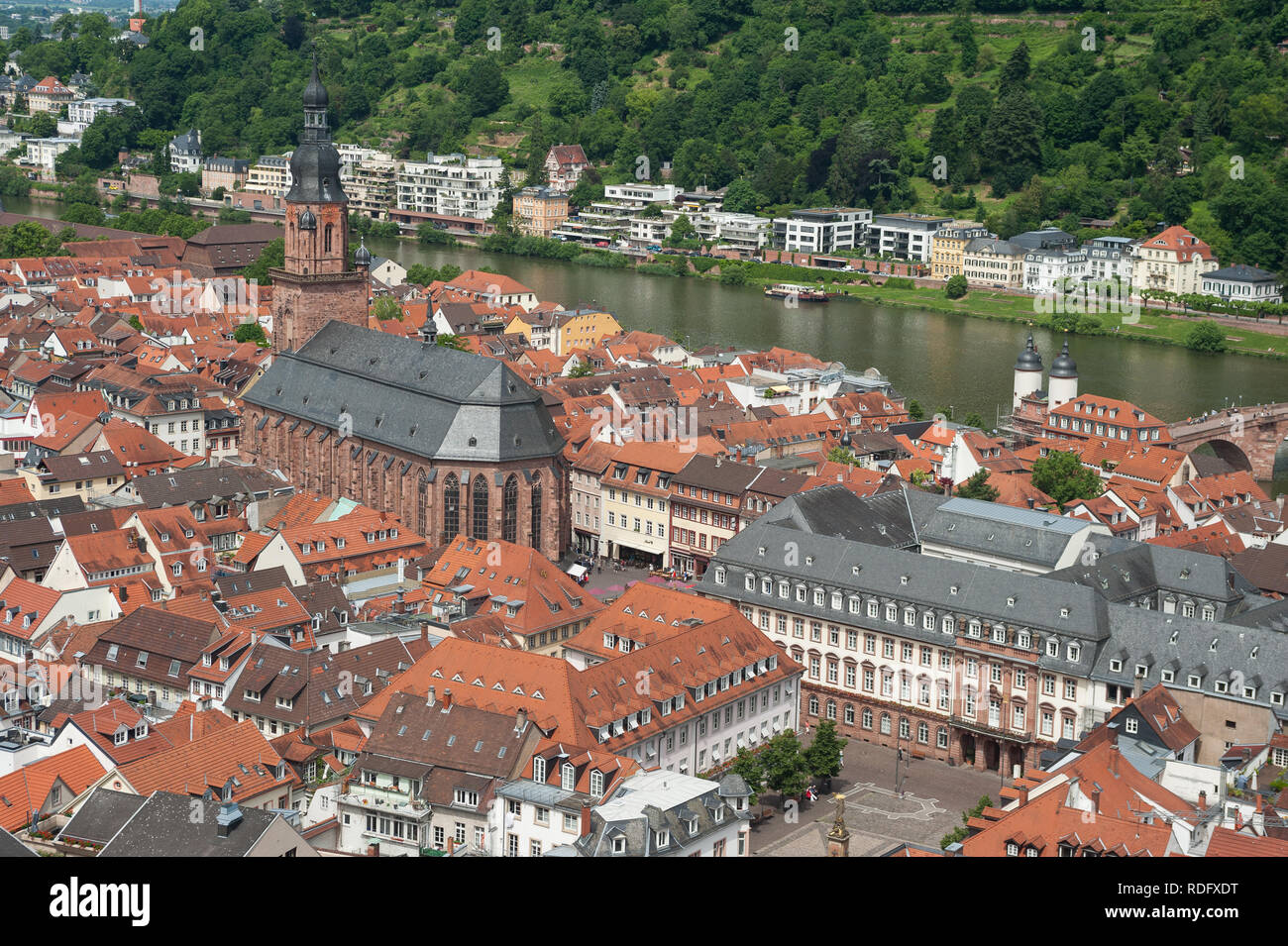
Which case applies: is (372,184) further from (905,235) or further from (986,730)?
(986,730)

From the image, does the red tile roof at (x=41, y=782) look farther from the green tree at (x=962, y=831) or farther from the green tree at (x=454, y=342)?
the green tree at (x=454, y=342)

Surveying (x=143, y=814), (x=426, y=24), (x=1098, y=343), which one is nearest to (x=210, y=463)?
(x=143, y=814)

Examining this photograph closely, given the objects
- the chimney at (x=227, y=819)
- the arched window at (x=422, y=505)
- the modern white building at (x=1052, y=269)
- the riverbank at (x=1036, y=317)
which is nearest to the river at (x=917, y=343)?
the riverbank at (x=1036, y=317)

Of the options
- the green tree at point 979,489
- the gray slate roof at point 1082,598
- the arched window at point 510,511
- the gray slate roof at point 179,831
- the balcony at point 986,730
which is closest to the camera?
the gray slate roof at point 179,831

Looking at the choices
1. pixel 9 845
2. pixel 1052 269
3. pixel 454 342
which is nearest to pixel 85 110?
pixel 1052 269

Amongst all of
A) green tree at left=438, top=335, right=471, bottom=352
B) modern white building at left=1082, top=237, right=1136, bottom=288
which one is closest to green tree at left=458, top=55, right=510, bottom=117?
modern white building at left=1082, top=237, right=1136, bottom=288
